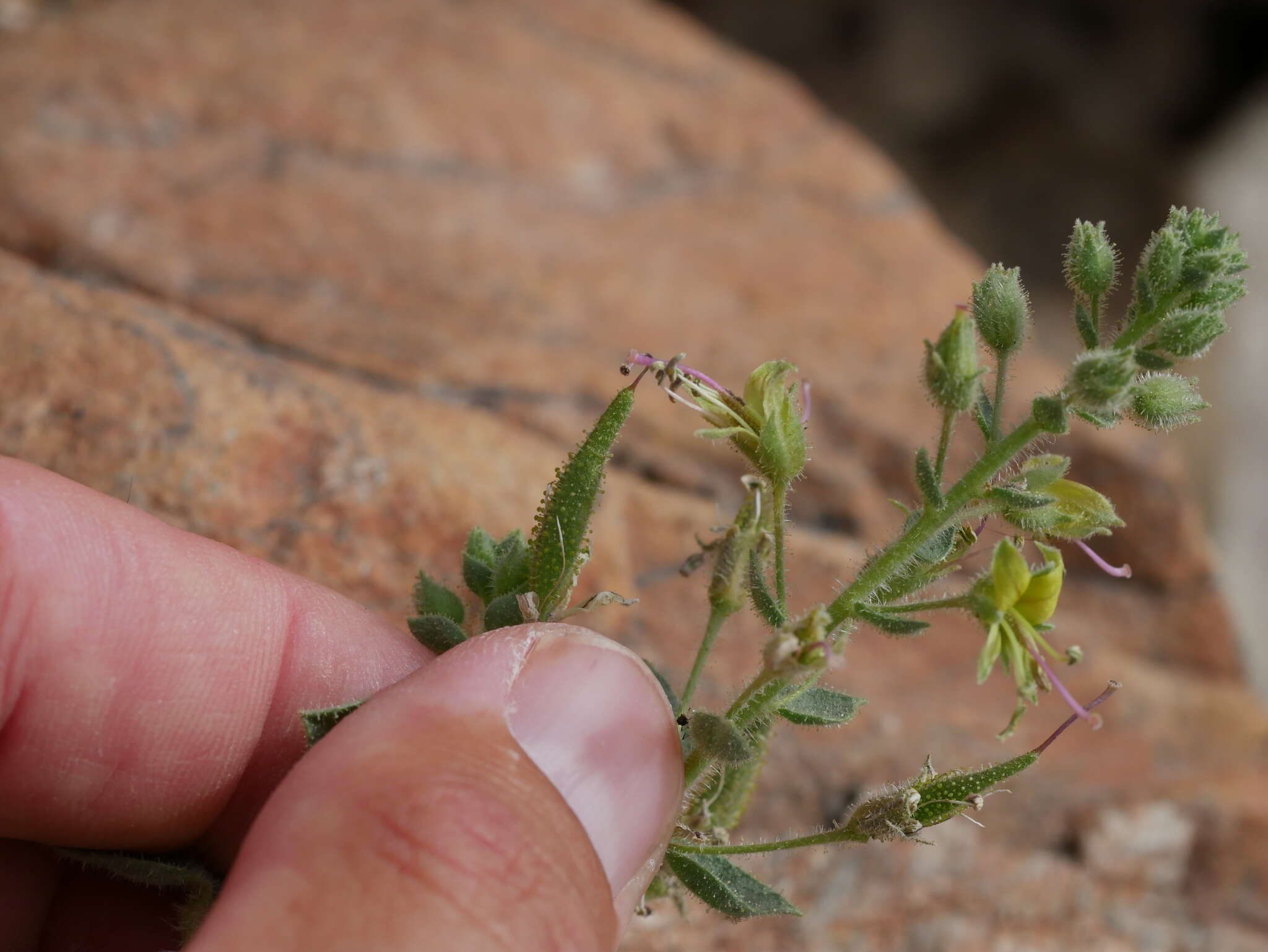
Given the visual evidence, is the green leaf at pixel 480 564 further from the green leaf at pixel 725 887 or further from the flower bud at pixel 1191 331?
the flower bud at pixel 1191 331

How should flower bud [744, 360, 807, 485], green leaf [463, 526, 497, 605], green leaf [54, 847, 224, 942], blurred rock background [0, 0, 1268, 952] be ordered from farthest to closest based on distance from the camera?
blurred rock background [0, 0, 1268, 952] < green leaf [463, 526, 497, 605] < green leaf [54, 847, 224, 942] < flower bud [744, 360, 807, 485]

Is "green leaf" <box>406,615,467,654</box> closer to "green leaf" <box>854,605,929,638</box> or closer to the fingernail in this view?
the fingernail

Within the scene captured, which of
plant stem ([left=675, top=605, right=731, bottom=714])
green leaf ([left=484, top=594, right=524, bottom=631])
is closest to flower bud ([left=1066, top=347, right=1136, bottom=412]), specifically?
plant stem ([left=675, top=605, right=731, bottom=714])

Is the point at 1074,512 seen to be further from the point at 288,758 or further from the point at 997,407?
the point at 288,758

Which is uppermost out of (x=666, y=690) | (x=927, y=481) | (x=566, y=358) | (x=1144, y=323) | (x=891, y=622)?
(x=1144, y=323)

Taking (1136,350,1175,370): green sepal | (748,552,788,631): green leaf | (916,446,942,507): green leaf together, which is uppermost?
(1136,350,1175,370): green sepal

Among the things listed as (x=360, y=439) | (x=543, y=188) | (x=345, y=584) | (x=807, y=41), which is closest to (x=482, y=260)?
(x=543, y=188)

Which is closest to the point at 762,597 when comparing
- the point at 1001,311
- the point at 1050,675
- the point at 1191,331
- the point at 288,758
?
the point at 1050,675
